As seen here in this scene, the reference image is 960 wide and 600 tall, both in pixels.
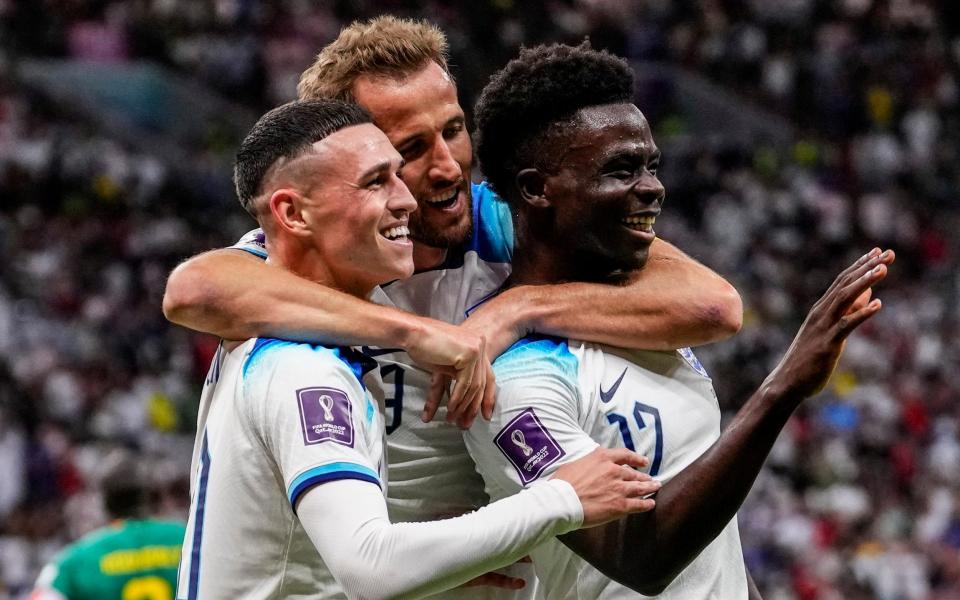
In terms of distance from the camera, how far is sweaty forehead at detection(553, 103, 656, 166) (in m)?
3.59

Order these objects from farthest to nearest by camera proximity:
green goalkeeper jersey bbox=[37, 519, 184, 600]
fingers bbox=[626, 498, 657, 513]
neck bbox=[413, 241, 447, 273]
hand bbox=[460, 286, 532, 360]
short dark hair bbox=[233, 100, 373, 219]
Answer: green goalkeeper jersey bbox=[37, 519, 184, 600]
neck bbox=[413, 241, 447, 273]
hand bbox=[460, 286, 532, 360]
short dark hair bbox=[233, 100, 373, 219]
fingers bbox=[626, 498, 657, 513]

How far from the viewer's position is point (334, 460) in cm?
300

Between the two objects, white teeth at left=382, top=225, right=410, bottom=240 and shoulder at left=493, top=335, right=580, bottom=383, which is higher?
white teeth at left=382, top=225, right=410, bottom=240

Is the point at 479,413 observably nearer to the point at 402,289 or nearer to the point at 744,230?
the point at 402,289

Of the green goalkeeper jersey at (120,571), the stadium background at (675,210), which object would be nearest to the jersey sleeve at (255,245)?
the green goalkeeper jersey at (120,571)

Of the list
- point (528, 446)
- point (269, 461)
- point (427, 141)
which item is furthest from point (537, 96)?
point (269, 461)

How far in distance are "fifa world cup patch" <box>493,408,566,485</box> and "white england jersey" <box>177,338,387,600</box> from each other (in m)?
0.31

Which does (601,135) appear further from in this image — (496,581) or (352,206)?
(496,581)

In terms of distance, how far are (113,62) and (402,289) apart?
Result: 12.6 metres

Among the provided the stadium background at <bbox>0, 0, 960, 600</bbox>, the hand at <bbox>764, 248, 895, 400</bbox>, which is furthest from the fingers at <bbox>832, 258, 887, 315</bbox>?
the stadium background at <bbox>0, 0, 960, 600</bbox>

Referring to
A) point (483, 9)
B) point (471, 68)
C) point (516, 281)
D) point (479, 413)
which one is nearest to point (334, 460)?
point (479, 413)

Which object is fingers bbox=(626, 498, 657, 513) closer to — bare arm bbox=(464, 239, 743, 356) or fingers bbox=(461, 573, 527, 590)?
bare arm bbox=(464, 239, 743, 356)

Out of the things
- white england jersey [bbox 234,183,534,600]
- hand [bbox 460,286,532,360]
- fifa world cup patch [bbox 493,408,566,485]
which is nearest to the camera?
fifa world cup patch [bbox 493,408,566,485]

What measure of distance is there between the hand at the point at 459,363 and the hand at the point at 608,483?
12.3 inches
